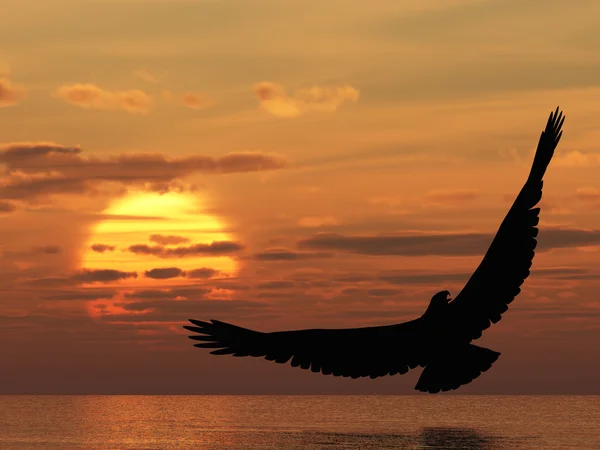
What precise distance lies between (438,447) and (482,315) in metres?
49.8

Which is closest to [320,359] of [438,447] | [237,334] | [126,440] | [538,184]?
[237,334]

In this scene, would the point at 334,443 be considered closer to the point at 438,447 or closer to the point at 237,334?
the point at 438,447

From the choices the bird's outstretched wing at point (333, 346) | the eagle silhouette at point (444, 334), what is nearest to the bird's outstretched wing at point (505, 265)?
the eagle silhouette at point (444, 334)

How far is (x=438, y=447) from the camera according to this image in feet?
255

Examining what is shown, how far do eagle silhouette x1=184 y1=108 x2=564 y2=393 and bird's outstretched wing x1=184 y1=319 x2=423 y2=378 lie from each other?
25 mm

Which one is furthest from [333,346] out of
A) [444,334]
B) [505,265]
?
[505,265]

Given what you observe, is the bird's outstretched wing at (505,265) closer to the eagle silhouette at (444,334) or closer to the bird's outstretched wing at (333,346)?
the eagle silhouette at (444,334)

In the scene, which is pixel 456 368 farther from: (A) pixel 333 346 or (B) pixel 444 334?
(A) pixel 333 346

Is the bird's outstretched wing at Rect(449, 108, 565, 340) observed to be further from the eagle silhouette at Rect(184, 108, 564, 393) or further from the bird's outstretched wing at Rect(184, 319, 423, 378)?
the bird's outstretched wing at Rect(184, 319, 423, 378)

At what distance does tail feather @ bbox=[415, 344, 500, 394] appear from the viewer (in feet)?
98.4

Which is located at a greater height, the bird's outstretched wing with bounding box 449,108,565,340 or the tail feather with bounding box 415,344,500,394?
the bird's outstretched wing with bounding box 449,108,565,340

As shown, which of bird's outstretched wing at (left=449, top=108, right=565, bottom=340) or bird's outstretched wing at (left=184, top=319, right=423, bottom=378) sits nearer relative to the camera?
bird's outstretched wing at (left=184, top=319, right=423, bottom=378)

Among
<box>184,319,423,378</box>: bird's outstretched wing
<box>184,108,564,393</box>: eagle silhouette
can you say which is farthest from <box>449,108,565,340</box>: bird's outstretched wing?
<box>184,319,423,378</box>: bird's outstretched wing

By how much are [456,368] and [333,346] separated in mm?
3521
